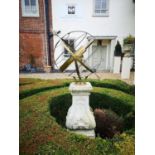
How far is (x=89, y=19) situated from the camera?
95.1 inches

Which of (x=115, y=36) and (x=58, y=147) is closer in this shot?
(x=58, y=147)

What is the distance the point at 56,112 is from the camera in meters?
2.41

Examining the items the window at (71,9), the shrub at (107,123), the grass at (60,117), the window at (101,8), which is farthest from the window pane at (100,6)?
the shrub at (107,123)

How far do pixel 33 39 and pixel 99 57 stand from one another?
506 mm

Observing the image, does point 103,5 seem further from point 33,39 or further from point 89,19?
point 33,39

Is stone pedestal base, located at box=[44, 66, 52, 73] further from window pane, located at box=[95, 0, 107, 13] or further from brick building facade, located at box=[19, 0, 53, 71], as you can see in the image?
window pane, located at box=[95, 0, 107, 13]

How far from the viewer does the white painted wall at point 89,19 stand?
2393mm

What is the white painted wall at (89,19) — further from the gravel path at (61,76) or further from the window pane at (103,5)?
the gravel path at (61,76)

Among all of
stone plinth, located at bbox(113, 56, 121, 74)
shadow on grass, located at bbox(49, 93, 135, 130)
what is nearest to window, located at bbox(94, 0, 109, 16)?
stone plinth, located at bbox(113, 56, 121, 74)

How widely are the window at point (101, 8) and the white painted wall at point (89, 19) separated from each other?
30 mm

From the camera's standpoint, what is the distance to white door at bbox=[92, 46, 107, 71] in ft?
7.79

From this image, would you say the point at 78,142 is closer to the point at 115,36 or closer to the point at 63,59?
the point at 63,59
